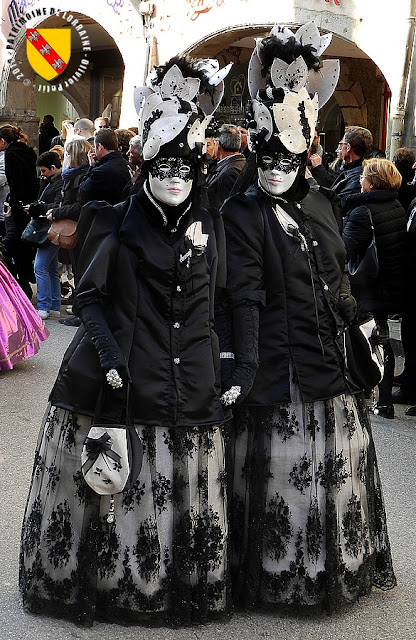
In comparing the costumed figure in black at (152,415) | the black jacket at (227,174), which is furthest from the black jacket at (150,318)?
the black jacket at (227,174)

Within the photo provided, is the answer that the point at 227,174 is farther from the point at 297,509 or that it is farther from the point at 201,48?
the point at 201,48

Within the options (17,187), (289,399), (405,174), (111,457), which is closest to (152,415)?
(111,457)

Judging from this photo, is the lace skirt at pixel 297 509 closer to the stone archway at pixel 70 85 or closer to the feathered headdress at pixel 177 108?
the feathered headdress at pixel 177 108

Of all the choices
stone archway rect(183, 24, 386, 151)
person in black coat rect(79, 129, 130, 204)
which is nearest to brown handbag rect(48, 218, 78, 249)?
person in black coat rect(79, 129, 130, 204)

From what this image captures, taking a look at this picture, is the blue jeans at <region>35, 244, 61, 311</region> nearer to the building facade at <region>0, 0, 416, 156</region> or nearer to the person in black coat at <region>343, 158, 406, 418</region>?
the building facade at <region>0, 0, 416, 156</region>

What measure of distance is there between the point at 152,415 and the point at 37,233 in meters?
6.73

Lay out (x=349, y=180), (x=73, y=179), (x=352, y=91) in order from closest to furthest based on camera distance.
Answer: (x=349, y=180)
(x=73, y=179)
(x=352, y=91)

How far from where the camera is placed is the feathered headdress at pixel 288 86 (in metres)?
3.82

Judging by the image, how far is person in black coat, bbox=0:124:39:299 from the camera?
34.6ft

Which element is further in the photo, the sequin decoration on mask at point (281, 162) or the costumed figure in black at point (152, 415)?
the sequin decoration on mask at point (281, 162)

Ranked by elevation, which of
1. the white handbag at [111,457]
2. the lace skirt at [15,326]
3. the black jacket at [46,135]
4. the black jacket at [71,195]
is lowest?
the black jacket at [46,135]

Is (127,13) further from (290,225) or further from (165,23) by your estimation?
(290,225)

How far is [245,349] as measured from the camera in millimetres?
3670

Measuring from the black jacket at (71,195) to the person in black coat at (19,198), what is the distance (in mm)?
1306
